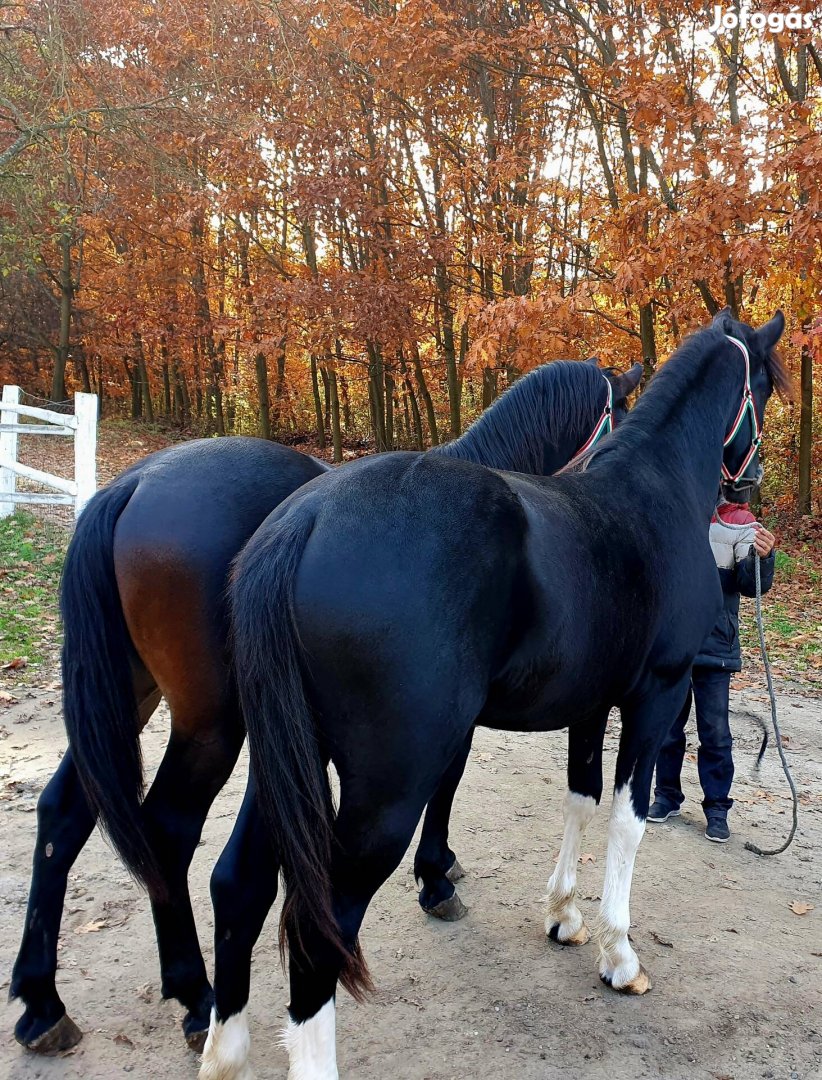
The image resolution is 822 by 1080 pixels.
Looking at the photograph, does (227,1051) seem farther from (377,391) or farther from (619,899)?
(377,391)

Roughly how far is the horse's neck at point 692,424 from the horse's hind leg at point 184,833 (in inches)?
73.0

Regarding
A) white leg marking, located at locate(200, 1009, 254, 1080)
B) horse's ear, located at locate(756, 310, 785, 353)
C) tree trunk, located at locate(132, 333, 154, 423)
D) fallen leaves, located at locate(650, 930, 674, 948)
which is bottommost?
fallen leaves, located at locate(650, 930, 674, 948)

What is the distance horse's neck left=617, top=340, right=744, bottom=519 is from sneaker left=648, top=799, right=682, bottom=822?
1838mm

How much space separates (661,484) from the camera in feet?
9.90

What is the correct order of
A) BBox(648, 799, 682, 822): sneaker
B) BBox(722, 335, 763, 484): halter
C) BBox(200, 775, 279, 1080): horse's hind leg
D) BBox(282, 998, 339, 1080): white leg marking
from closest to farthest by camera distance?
BBox(282, 998, 339, 1080): white leg marking → BBox(200, 775, 279, 1080): horse's hind leg → BBox(722, 335, 763, 484): halter → BBox(648, 799, 682, 822): sneaker

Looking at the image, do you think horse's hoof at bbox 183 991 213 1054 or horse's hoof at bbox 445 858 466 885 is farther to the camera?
horse's hoof at bbox 445 858 466 885

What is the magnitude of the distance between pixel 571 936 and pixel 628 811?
2.08ft

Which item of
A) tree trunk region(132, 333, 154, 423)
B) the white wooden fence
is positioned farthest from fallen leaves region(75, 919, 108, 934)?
tree trunk region(132, 333, 154, 423)

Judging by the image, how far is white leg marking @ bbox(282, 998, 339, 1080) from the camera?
215 cm

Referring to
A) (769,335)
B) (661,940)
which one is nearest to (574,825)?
(661,940)

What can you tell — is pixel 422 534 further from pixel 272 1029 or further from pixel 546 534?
pixel 272 1029

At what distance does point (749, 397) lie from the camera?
3.49 m

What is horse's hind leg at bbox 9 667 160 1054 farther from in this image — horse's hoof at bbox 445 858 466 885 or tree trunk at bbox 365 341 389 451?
tree trunk at bbox 365 341 389 451

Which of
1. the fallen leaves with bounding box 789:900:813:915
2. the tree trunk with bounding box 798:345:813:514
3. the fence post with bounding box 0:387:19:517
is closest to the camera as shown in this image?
the fallen leaves with bounding box 789:900:813:915
